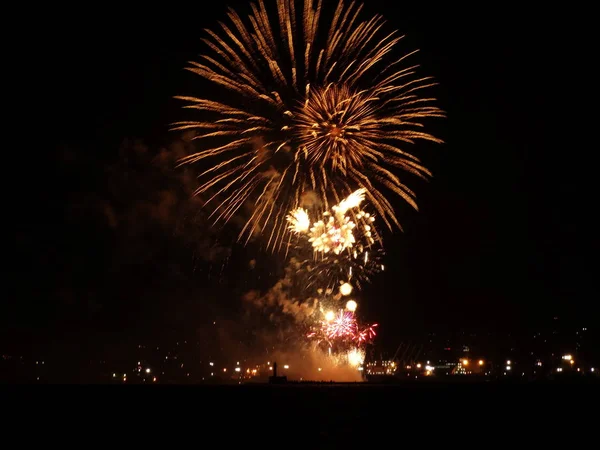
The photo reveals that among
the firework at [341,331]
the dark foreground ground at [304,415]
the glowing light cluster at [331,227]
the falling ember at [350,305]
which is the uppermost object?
the glowing light cluster at [331,227]

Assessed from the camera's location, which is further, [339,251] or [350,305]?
[350,305]

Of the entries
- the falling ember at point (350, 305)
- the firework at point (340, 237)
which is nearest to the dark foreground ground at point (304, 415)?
the firework at point (340, 237)

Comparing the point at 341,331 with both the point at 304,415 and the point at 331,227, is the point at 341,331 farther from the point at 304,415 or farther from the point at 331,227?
the point at 304,415

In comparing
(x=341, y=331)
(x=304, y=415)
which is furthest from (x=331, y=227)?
(x=304, y=415)

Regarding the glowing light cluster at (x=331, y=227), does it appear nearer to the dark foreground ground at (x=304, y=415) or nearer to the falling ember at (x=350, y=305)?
the falling ember at (x=350, y=305)

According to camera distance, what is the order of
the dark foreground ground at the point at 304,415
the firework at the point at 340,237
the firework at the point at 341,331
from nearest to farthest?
the dark foreground ground at the point at 304,415 → the firework at the point at 340,237 → the firework at the point at 341,331

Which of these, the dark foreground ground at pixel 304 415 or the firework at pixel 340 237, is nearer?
the dark foreground ground at pixel 304 415

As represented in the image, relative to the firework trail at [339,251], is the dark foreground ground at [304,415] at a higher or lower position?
lower

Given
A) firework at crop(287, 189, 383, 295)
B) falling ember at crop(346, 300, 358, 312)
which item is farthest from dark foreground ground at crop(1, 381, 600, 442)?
falling ember at crop(346, 300, 358, 312)

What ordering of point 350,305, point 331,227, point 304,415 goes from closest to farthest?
point 304,415 < point 331,227 < point 350,305
